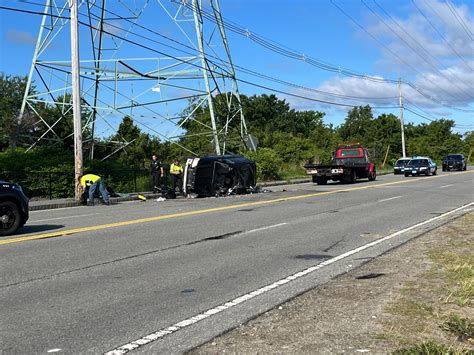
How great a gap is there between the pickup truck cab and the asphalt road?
14775mm

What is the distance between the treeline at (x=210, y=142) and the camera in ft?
85.9

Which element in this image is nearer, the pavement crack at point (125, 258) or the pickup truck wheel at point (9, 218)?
the pavement crack at point (125, 258)

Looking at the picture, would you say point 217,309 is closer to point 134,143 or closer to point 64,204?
point 64,204

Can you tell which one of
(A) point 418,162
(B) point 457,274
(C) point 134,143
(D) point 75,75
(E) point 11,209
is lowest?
(B) point 457,274

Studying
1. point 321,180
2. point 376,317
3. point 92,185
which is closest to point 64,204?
point 92,185

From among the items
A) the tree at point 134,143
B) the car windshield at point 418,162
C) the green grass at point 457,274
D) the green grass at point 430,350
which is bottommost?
the green grass at point 430,350

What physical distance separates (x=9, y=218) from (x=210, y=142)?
30.4 meters

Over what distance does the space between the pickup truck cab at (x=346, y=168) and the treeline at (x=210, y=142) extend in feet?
15.1

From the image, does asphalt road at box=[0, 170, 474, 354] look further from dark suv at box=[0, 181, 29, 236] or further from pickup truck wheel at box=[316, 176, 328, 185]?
pickup truck wheel at box=[316, 176, 328, 185]

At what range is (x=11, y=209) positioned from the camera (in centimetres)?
1163

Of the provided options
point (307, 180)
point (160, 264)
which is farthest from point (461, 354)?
point (307, 180)

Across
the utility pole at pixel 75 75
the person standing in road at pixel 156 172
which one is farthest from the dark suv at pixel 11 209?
the person standing in road at pixel 156 172

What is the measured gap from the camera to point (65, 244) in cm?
995

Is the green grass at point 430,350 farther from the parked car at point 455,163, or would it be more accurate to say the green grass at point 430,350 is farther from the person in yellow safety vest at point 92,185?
the parked car at point 455,163
